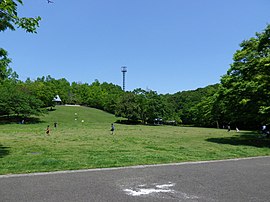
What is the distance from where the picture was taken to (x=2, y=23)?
10250mm

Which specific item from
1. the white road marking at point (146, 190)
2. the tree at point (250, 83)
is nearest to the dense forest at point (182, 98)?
the tree at point (250, 83)

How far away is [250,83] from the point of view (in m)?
19.1

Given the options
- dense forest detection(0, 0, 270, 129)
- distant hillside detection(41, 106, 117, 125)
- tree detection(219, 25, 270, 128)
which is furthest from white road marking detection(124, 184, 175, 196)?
distant hillside detection(41, 106, 117, 125)

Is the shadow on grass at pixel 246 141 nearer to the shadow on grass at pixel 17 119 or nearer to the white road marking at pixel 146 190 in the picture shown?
the white road marking at pixel 146 190

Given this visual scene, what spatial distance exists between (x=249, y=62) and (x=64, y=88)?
380ft

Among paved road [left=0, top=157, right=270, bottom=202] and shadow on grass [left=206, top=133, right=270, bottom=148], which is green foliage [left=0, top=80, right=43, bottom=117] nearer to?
shadow on grass [left=206, top=133, right=270, bottom=148]

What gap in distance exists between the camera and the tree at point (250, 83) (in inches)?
742

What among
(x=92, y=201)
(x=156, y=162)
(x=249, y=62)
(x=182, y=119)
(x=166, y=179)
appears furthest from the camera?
(x=182, y=119)

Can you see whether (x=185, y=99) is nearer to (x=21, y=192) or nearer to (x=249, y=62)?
(x=249, y=62)

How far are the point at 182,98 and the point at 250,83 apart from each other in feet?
265

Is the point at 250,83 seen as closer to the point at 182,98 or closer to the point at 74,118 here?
the point at 74,118

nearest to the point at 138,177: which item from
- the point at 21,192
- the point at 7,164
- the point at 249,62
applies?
the point at 21,192

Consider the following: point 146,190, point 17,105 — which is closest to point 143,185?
point 146,190

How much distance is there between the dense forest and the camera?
61.2 feet
